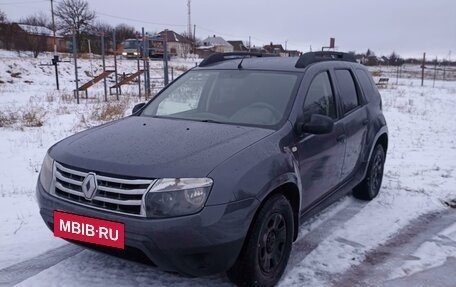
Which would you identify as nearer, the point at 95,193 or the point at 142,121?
the point at 95,193

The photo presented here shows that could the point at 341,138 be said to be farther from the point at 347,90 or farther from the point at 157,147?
the point at 157,147

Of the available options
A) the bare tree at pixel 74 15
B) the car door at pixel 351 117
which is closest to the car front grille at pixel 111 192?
the car door at pixel 351 117

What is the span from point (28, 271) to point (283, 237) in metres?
2.01

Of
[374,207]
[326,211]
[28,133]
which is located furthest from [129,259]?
[28,133]

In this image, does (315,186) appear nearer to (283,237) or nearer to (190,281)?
(283,237)

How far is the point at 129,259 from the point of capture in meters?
2.79

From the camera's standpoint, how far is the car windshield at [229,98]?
3668mm

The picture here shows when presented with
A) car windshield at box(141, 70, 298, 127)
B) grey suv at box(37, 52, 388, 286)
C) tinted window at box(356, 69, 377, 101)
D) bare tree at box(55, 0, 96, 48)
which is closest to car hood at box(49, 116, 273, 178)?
grey suv at box(37, 52, 388, 286)

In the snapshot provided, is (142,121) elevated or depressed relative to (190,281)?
elevated

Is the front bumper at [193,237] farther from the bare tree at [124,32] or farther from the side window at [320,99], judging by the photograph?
the bare tree at [124,32]

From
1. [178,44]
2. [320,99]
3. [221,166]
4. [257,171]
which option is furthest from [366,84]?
[178,44]

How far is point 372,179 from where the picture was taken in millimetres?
5336

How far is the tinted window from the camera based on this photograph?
16.9ft

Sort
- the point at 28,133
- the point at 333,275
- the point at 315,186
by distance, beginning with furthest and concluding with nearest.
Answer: the point at 28,133, the point at 315,186, the point at 333,275
